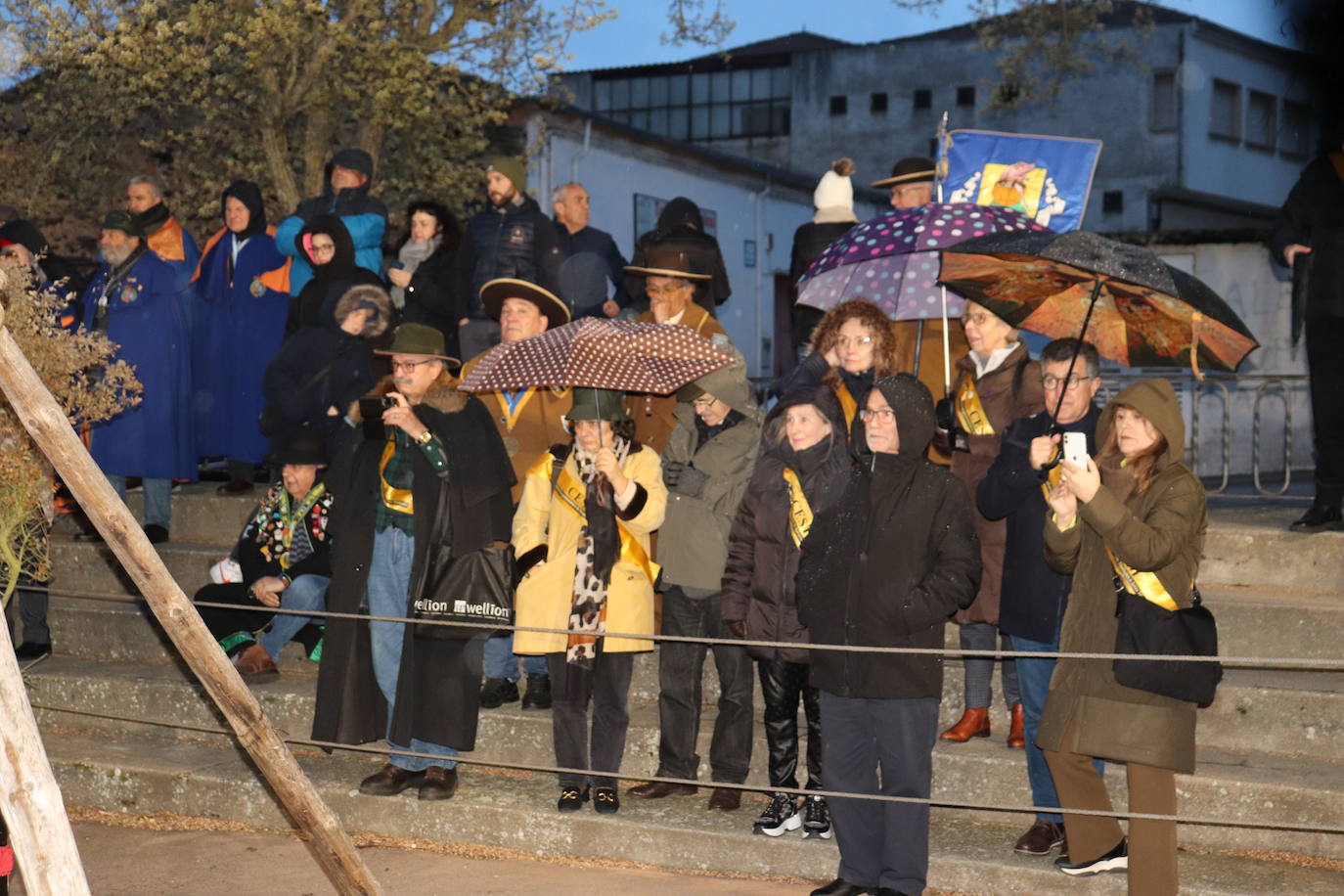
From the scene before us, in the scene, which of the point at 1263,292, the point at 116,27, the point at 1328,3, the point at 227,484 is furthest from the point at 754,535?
the point at 1263,292

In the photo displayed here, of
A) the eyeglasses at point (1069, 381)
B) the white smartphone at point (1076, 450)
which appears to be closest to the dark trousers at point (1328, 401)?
the eyeglasses at point (1069, 381)

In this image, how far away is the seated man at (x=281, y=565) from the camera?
8086 mm

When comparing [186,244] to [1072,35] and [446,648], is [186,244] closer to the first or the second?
[446,648]

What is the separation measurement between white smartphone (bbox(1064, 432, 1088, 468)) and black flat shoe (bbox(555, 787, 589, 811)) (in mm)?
2779

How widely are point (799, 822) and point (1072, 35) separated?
10.9m

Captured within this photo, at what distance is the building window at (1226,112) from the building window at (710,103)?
30.1 ft

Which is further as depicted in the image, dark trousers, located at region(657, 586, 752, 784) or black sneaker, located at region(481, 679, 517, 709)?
black sneaker, located at region(481, 679, 517, 709)

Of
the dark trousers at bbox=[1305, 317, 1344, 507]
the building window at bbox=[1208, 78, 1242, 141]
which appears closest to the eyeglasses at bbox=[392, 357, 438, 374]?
the dark trousers at bbox=[1305, 317, 1344, 507]

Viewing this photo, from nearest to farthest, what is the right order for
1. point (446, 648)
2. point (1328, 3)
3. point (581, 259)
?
point (1328, 3), point (446, 648), point (581, 259)

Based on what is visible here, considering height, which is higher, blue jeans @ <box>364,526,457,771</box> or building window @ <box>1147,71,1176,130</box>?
building window @ <box>1147,71,1176,130</box>

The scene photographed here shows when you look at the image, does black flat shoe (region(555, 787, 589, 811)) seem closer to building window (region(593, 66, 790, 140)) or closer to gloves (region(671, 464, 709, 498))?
gloves (region(671, 464, 709, 498))

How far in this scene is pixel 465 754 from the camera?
24.4ft

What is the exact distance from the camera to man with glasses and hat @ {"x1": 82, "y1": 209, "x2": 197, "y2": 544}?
32.1ft

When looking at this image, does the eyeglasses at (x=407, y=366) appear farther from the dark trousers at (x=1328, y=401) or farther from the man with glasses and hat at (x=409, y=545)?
the dark trousers at (x=1328, y=401)
